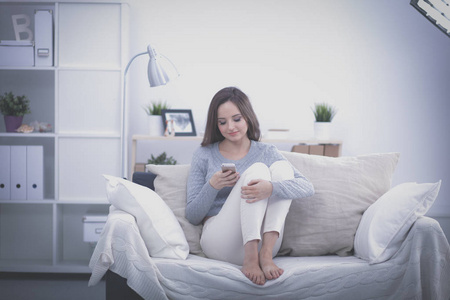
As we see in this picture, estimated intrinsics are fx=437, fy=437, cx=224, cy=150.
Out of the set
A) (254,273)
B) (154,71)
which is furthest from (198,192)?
(154,71)

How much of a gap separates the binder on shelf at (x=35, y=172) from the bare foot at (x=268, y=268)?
6.21 feet

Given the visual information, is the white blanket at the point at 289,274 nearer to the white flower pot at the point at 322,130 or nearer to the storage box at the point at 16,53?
the white flower pot at the point at 322,130

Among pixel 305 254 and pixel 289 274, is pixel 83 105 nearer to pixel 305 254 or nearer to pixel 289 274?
pixel 305 254

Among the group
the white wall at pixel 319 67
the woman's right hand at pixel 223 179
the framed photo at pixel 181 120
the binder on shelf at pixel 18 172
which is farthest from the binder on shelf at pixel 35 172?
the woman's right hand at pixel 223 179

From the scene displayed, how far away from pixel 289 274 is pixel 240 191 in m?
0.37

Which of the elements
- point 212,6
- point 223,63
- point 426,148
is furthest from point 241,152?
point 426,148

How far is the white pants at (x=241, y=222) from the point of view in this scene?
5.45 feet

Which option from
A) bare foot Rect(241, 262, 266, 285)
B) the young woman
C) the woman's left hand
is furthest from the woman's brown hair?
bare foot Rect(241, 262, 266, 285)

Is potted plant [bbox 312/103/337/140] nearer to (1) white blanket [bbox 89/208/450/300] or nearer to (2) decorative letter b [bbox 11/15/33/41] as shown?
(1) white blanket [bbox 89/208/450/300]

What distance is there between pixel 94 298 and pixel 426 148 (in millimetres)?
2757

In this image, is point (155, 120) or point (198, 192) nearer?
point (198, 192)

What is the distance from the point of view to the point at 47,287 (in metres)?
2.74

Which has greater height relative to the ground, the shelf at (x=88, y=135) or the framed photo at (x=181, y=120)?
the framed photo at (x=181, y=120)

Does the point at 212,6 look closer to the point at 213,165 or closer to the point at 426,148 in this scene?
the point at 213,165
